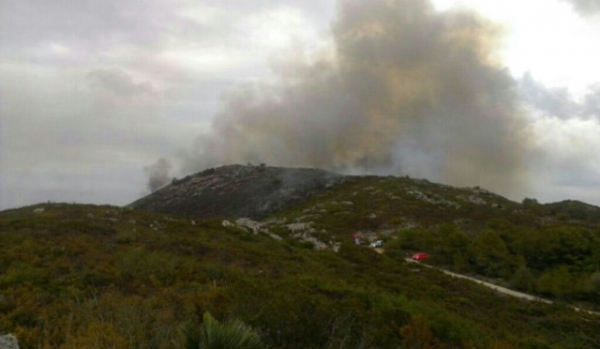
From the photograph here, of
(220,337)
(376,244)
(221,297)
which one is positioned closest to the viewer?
(220,337)

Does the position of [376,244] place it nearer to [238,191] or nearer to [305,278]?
[305,278]

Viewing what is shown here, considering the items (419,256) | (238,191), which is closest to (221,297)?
(419,256)

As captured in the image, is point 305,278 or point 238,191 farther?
point 238,191

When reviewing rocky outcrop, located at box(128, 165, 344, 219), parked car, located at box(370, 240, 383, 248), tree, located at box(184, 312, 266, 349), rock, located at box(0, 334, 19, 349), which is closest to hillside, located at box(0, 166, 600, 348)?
tree, located at box(184, 312, 266, 349)

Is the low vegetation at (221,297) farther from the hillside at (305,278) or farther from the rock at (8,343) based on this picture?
the rock at (8,343)

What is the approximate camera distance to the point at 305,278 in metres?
16.5

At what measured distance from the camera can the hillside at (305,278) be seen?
26.5 ft

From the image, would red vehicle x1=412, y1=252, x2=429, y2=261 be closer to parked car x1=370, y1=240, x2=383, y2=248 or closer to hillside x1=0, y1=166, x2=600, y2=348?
hillside x1=0, y1=166, x2=600, y2=348

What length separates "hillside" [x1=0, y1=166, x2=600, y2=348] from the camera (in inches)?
317

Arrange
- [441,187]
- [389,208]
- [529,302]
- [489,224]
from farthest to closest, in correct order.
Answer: [441,187]
[389,208]
[489,224]
[529,302]

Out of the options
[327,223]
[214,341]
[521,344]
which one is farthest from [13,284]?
[327,223]

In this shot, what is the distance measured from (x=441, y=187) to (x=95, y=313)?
235 ft

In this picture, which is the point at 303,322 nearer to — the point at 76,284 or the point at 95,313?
the point at 95,313

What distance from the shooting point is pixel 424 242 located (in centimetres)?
4262
